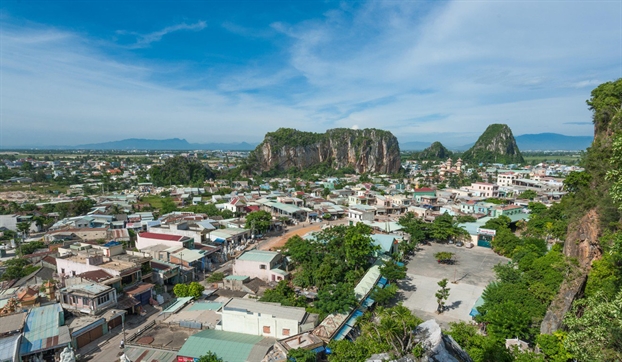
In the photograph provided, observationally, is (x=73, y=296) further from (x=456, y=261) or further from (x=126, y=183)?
(x=126, y=183)

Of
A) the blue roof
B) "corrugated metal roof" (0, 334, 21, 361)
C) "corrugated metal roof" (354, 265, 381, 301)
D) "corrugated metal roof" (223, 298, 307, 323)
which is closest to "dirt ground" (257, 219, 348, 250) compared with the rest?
the blue roof

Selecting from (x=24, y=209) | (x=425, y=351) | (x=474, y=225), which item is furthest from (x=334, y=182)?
(x=425, y=351)

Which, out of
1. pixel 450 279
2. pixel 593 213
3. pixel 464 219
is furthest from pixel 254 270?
pixel 464 219

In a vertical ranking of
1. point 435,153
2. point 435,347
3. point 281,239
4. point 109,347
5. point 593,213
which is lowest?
point 281,239

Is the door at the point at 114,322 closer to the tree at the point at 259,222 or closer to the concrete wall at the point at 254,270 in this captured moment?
the concrete wall at the point at 254,270

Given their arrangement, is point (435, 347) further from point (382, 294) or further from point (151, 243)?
point (151, 243)

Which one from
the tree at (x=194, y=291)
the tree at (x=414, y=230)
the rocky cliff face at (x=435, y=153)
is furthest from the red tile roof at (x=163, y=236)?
the rocky cliff face at (x=435, y=153)
